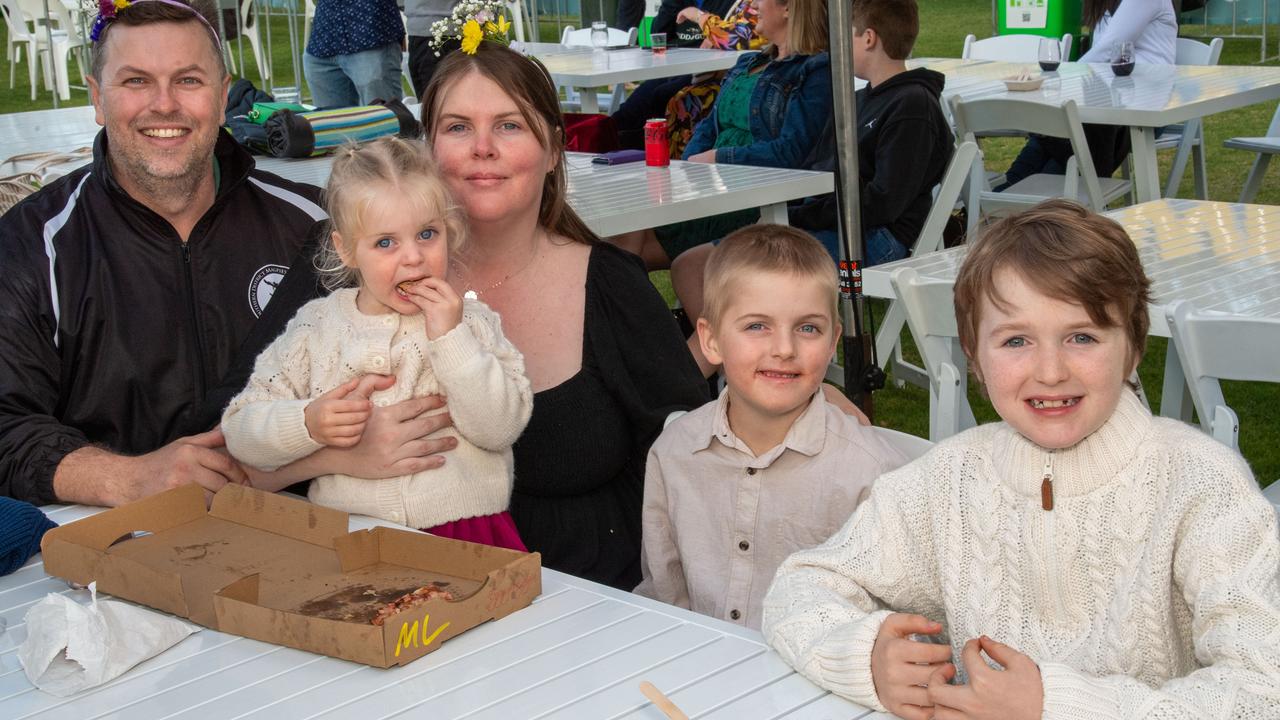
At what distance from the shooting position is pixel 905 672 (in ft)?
4.47

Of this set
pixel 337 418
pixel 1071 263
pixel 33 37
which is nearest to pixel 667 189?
pixel 337 418

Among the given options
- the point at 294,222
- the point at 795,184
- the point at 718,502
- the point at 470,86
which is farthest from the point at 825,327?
the point at 795,184

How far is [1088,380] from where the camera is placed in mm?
1532

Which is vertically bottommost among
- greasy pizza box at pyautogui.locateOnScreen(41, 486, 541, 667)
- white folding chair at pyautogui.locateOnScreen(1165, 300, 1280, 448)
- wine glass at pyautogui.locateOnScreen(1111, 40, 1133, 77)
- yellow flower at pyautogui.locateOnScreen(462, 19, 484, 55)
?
greasy pizza box at pyautogui.locateOnScreen(41, 486, 541, 667)

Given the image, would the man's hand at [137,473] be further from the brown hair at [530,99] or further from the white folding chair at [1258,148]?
the white folding chair at [1258,148]

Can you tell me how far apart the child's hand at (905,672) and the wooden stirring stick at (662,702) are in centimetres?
21

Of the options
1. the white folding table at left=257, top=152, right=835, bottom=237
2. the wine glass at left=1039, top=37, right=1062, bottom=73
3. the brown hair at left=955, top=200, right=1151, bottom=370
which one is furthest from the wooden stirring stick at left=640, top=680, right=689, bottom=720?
the wine glass at left=1039, top=37, right=1062, bottom=73

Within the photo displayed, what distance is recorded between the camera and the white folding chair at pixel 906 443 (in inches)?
84.6

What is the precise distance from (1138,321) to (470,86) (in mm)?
1452

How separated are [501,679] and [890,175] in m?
Answer: 3.53

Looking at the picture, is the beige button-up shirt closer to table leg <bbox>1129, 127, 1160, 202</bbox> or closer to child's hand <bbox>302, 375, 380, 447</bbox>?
child's hand <bbox>302, 375, 380, 447</bbox>

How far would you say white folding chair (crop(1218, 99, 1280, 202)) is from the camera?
6.55 metres

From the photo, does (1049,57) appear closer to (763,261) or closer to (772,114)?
(772,114)

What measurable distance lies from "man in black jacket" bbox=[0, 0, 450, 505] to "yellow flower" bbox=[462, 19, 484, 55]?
1.58 feet
